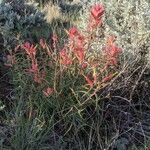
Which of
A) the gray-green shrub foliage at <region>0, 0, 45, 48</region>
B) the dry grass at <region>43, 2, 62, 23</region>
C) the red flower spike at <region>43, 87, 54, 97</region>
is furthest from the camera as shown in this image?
the dry grass at <region>43, 2, 62, 23</region>

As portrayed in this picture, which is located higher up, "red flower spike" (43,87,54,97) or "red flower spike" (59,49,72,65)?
"red flower spike" (59,49,72,65)

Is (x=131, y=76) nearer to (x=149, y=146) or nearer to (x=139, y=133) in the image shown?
(x=139, y=133)

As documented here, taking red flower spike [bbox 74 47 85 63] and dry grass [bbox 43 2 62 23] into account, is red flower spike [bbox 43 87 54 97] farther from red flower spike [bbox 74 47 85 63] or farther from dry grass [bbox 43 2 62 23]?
dry grass [bbox 43 2 62 23]

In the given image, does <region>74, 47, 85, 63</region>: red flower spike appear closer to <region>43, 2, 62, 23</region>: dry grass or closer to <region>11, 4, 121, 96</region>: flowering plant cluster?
<region>11, 4, 121, 96</region>: flowering plant cluster

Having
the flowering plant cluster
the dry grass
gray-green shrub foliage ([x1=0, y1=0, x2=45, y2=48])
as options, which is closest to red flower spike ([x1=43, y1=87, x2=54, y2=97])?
the flowering plant cluster

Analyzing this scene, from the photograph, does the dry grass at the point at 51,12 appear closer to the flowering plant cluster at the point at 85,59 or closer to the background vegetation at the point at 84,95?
the background vegetation at the point at 84,95

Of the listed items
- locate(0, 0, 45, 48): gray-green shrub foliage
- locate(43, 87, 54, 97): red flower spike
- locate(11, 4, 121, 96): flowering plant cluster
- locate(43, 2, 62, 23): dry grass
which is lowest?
locate(43, 2, 62, 23): dry grass

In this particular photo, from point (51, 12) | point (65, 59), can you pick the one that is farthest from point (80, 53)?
point (51, 12)

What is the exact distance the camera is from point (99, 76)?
143 inches

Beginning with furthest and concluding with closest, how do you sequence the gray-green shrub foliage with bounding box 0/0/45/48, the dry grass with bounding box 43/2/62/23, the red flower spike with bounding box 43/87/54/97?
the dry grass with bounding box 43/2/62/23 < the gray-green shrub foliage with bounding box 0/0/45/48 < the red flower spike with bounding box 43/87/54/97

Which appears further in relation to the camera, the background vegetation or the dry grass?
the dry grass

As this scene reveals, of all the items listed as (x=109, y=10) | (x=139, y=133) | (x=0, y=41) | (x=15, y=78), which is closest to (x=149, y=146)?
(x=139, y=133)

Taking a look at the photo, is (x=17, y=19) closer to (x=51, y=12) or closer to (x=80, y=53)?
(x=51, y=12)

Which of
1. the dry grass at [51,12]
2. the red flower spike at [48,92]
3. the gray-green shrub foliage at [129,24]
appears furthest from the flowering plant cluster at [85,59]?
the dry grass at [51,12]
